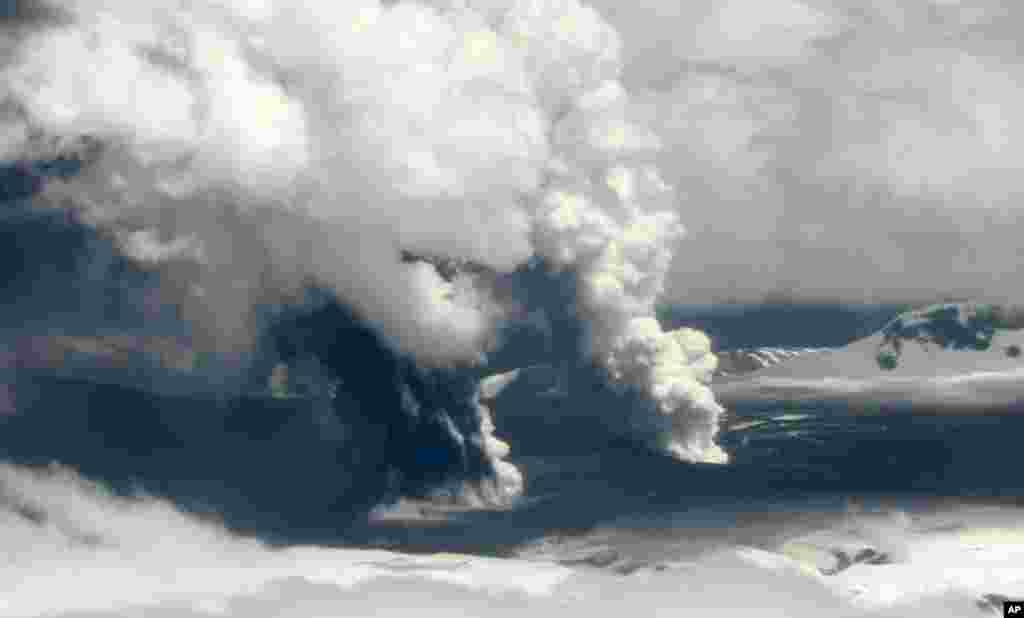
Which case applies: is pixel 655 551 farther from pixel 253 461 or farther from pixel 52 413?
pixel 52 413

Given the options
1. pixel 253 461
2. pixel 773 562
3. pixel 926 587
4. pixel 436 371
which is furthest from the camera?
pixel 436 371

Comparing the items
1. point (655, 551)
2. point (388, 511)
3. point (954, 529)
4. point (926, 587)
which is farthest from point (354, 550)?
point (954, 529)

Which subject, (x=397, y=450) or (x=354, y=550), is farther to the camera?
(x=397, y=450)

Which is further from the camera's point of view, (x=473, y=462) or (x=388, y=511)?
(x=473, y=462)

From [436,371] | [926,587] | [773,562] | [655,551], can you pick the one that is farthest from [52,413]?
[926,587]

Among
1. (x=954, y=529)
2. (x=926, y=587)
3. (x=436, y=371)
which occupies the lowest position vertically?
(x=926, y=587)

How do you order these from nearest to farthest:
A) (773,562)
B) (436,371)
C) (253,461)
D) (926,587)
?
(926,587) < (773,562) < (253,461) < (436,371)

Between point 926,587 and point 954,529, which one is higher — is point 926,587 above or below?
below

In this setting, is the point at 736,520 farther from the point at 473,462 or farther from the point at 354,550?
the point at 354,550

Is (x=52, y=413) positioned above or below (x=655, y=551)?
above
